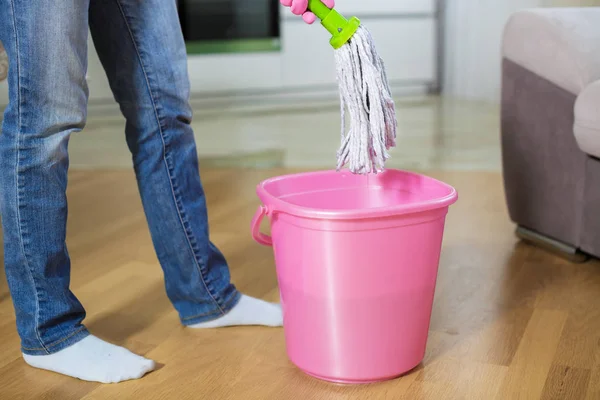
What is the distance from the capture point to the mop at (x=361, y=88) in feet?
3.34

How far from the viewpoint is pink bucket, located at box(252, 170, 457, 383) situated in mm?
979

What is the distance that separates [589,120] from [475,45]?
2975mm

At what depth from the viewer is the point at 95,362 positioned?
1111mm

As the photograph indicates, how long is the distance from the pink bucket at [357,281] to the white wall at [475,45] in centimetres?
323

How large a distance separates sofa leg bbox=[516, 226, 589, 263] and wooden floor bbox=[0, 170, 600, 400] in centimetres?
2

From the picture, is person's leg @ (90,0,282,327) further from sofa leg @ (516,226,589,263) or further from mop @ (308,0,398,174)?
sofa leg @ (516,226,589,263)

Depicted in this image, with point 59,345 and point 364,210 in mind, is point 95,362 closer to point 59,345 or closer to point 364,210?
point 59,345

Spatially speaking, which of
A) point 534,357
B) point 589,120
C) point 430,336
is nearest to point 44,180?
point 430,336

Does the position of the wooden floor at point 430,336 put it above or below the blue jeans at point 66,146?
below

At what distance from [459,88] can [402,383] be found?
3.62 meters

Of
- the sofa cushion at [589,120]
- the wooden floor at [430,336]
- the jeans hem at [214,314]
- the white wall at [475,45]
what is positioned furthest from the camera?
the white wall at [475,45]

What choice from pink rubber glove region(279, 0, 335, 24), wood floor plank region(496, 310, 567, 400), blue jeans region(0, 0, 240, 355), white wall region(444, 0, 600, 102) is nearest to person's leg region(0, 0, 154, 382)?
blue jeans region(0, 0, 240, 355)

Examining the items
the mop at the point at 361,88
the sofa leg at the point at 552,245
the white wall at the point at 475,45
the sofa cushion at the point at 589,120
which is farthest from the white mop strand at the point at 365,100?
the white wall at the point at 475,45

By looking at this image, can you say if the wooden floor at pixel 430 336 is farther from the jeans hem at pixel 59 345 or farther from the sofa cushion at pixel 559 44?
the sofa cushion at pixel 559 44
